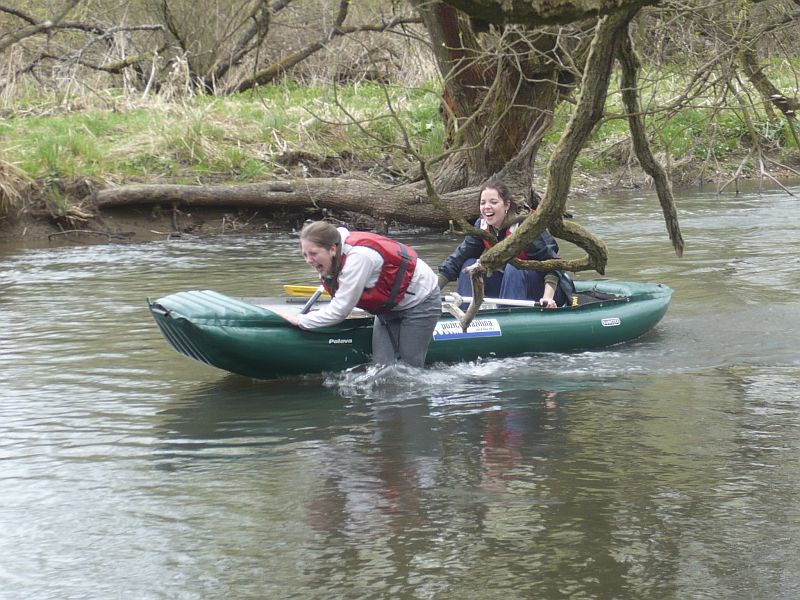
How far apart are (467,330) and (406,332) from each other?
53 centimetres

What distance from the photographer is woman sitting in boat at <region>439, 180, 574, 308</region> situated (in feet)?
23.7

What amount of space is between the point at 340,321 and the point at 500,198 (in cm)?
143

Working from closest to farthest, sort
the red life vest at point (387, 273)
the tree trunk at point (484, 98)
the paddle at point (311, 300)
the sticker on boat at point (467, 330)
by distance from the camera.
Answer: the red life vest at point (387, 273)
the paddle at point (311, 300)
the sticker on boat at point (467, 330)
the tree trunk at point (484, 98)

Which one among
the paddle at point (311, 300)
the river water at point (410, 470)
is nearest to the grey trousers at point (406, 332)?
the river water at point (410, 470)

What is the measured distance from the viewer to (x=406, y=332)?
6703 millimetres

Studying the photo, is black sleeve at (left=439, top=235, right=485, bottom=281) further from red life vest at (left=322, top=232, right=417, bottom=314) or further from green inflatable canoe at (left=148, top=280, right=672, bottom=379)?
red life vest at (left=322, top=232, right=417, bottom=314)

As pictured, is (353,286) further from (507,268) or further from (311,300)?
(507,268)

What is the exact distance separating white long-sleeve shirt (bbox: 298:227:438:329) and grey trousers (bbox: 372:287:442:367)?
0.06 meters

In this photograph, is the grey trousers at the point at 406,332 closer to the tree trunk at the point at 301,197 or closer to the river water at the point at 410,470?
the river water at the point at 410,470

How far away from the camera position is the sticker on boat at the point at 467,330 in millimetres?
7078

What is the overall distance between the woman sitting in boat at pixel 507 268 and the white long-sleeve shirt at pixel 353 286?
1.82 feet

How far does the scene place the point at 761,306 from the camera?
8773 mm

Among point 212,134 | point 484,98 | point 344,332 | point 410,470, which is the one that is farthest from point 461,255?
point 212,134

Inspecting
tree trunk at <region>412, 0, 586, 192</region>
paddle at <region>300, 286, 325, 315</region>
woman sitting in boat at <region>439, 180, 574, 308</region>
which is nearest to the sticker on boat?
woman sitting in boat at <region>439, 180, 574, 308</region>
